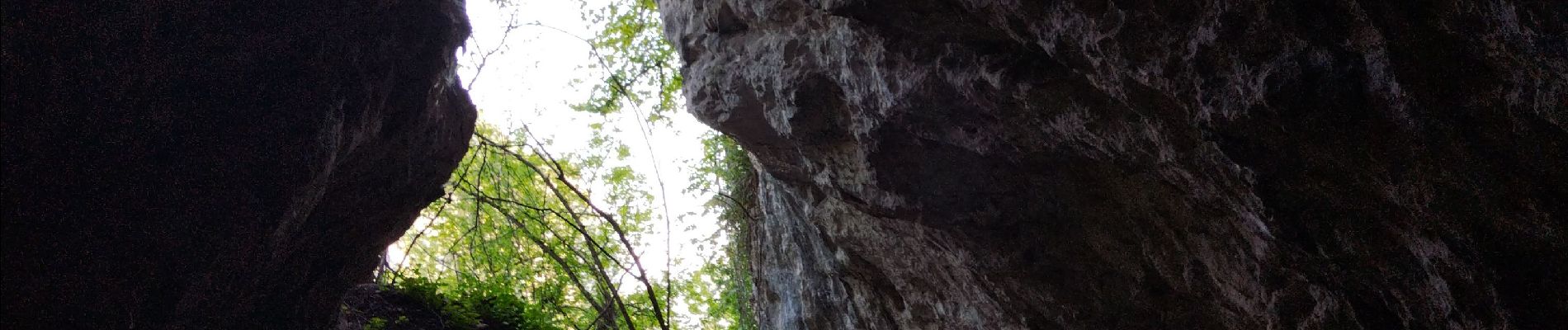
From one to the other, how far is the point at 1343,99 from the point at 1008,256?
5.64ft

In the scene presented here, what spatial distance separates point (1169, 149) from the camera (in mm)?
2873

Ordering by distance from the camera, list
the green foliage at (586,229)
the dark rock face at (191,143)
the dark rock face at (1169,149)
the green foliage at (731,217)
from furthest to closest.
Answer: the green foliage at (731,217)
the green foliage at (586,229)
the dark rock face at (1169,149)
the dark rock face at (191,143)

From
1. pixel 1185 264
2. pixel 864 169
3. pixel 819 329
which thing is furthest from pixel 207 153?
pixel 819 329

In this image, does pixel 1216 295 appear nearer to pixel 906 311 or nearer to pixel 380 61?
pixel 906 311

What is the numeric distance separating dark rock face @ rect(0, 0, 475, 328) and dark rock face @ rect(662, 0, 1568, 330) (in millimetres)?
1593

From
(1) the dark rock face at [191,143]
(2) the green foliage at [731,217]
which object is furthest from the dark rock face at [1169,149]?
(2) the green foliage at [731,217]

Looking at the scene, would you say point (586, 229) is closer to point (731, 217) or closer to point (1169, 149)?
point (731, 217)

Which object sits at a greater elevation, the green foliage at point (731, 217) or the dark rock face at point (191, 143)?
the green foliage at point (731, 217)

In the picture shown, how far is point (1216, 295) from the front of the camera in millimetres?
3438

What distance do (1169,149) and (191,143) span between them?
9.67 feet

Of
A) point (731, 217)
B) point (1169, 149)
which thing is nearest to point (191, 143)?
point (1169, 149)

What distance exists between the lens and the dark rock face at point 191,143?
84.0 inches

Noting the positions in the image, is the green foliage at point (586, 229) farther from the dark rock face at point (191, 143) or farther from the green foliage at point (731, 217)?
the dark rock face at point (191, 143)

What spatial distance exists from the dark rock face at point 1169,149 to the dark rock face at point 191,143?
1.59m
